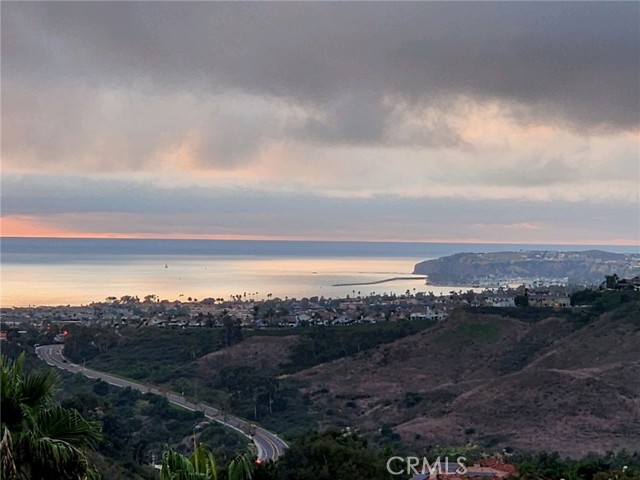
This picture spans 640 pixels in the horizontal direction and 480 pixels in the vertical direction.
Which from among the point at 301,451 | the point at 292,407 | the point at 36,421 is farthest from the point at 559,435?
the point at 36,421

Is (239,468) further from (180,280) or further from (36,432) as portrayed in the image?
(180,280)

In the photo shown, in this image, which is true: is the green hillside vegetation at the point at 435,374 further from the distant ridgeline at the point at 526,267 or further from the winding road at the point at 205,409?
the distant ridgeline at the point at 526,267

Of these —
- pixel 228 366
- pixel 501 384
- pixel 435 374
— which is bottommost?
pixel 435 374

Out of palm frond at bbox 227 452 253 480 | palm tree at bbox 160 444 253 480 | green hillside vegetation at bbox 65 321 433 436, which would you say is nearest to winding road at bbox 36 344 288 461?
green hillside vegetation at bbox 65 321 433 436

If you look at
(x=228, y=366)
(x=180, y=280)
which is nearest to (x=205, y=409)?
(x=228, y=366)

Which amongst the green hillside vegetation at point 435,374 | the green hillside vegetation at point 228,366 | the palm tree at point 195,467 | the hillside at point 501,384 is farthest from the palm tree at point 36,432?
the green hillside vegetation at point 228,366

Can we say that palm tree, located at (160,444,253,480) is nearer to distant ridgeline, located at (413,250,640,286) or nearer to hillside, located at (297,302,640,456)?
hillside, located at (297,302,640,456)
